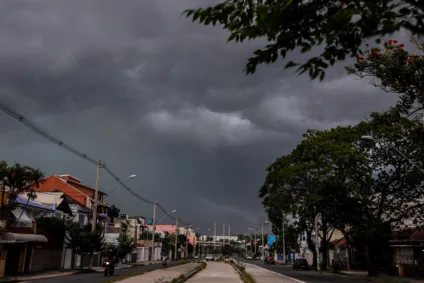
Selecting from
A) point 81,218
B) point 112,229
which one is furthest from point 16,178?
point 112,229

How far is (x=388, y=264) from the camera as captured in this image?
143ft

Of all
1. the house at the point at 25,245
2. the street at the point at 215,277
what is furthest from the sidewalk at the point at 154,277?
the house at the point at 25,245

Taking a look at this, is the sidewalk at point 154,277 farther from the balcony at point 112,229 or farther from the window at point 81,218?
the balcony at point 112,229

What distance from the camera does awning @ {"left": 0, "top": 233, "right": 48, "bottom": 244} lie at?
27.3m

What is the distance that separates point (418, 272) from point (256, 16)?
39.6m

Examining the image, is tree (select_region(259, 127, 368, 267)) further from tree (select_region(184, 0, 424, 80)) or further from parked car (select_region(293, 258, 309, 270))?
tree (select_region(184, 0, 424, 80))

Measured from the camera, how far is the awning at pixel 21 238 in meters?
27.3

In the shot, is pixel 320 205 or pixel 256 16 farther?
pixel 320 205

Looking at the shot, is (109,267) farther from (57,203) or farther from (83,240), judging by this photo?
(57,203)

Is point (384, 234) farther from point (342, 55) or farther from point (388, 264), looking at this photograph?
point (342, 55)

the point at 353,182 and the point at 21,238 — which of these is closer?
the point at 21,238

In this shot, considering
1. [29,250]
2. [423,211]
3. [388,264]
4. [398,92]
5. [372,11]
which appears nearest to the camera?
[372,11]

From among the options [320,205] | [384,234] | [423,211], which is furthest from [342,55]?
[384,234]

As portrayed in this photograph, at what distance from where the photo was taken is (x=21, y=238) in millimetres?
29656
